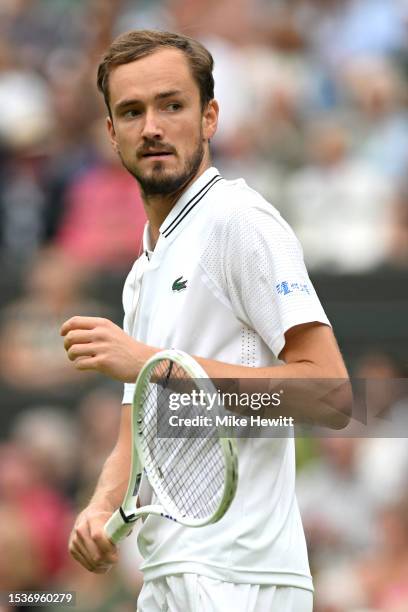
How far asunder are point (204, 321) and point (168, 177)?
39cm

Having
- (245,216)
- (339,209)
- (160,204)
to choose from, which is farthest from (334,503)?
(245,216)

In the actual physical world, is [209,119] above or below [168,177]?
above

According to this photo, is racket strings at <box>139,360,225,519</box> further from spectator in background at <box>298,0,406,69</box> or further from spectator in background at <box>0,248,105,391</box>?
spectator in background at <box>298,0,406,69</box>

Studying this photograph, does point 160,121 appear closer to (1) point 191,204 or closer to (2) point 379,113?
(1) point 191,204

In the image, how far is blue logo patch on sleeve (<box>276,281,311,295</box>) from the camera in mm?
3266

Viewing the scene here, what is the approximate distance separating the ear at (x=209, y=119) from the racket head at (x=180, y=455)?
0.69 m

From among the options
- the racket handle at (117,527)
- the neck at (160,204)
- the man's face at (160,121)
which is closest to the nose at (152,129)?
the man's face at (160,121)

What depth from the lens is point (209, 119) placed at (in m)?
3.68

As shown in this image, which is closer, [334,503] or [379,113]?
[334,503]

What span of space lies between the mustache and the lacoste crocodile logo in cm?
33

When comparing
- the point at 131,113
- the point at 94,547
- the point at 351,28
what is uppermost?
the point at 351,28

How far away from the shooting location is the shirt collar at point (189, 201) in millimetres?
3535

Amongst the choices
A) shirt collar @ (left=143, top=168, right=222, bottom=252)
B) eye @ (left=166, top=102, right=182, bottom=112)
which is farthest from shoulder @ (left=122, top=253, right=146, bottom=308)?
eye @ (left=166, top=102, right=182, bottom=112)

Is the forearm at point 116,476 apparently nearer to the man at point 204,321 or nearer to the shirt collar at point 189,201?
the man at point 204,321
